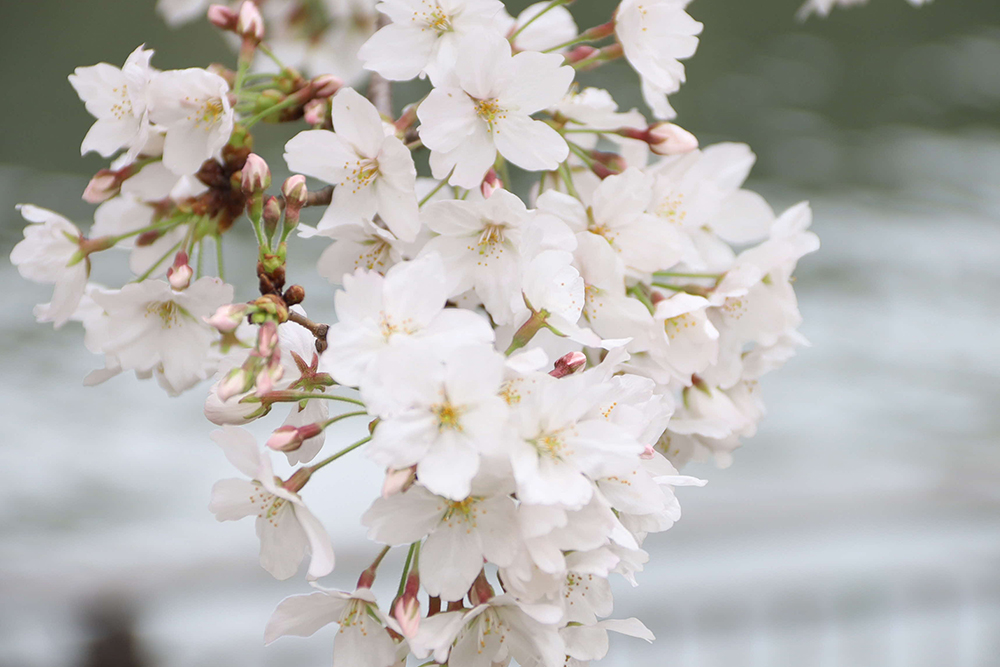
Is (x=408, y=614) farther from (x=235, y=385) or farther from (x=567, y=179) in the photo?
(x=567, y=179)

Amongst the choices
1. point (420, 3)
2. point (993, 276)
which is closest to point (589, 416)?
point (420, 3)

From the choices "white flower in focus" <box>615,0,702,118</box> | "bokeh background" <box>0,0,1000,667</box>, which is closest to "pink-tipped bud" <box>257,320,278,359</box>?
"white flower in focus" <box>615,0,702,118</box>

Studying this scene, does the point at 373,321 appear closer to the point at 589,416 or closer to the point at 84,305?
the point at 589,416

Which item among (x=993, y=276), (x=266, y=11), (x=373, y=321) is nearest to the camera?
(x=373, y=321)

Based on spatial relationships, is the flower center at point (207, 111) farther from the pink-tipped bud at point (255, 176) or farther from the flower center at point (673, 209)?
the flower center at point (673, 209)

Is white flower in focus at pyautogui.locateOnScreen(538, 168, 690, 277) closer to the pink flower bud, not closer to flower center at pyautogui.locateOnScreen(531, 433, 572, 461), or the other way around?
flower center at pyautogui.locateOnScreen(531, 433, 572, 461)

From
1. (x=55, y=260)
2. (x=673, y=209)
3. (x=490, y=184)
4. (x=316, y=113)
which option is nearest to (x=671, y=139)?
(x=673, y=209)
